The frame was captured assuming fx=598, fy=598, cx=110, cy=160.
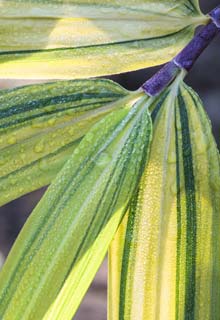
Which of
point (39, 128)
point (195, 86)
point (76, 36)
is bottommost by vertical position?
point (39, 128)

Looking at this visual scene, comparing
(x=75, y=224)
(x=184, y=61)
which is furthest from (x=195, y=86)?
(x=75, y=224)

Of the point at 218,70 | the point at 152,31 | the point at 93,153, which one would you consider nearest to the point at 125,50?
the point at 152,31

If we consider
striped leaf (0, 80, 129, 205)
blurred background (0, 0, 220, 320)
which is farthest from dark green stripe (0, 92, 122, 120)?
blurred background (0, 0, 220, 320)

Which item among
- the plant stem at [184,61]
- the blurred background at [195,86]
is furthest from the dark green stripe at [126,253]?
the blurred background at [195,86]

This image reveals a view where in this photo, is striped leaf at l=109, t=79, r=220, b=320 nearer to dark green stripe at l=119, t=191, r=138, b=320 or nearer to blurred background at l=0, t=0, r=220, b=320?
dark green stripe at l=119, t=191, r=138, b=320

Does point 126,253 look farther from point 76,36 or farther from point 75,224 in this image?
point 76,36

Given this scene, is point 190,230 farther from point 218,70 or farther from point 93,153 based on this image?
point 218,70
